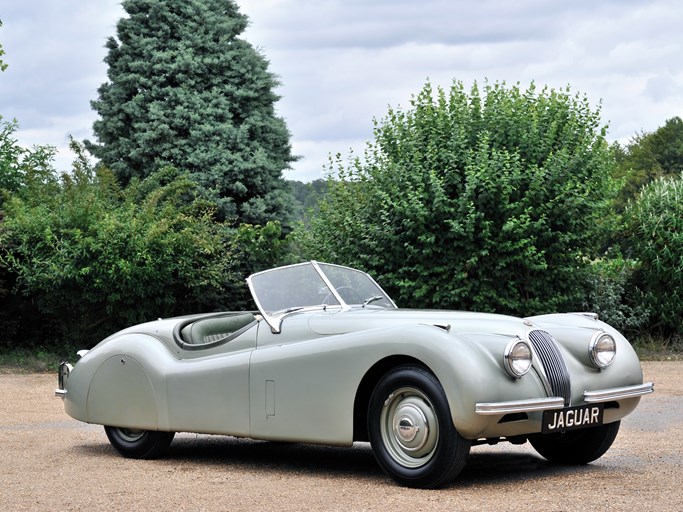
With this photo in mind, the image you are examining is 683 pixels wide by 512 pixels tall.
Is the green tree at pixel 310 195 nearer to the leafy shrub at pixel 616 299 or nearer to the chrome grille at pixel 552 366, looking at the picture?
the leafy shrub at pixel 616 299

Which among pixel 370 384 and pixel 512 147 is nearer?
pixel 370 384

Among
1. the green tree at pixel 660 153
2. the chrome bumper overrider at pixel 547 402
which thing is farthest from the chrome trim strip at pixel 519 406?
the green tree at pixel 660 153

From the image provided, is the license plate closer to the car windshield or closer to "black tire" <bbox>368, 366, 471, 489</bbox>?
"black tire" <bbox>368, 366, 471, 489</bbox>

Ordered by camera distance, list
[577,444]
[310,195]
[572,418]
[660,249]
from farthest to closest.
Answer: [310,195]
[660,249]
[577,444]
[572,418]

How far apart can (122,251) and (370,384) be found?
11.4 meters

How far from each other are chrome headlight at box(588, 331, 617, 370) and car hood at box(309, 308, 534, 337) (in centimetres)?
44

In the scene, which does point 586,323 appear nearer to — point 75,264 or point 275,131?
point 75,264

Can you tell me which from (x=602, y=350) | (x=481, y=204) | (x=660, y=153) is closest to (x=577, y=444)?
(x=602, y=350)

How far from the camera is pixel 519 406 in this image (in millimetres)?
5961

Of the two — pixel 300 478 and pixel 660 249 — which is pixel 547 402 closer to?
pixel 300 478

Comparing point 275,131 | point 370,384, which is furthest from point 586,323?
point 275,131

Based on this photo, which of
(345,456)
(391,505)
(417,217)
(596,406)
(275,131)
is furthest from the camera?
(275,131)

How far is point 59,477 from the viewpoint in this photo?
270 inches

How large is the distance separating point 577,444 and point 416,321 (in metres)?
1.64
